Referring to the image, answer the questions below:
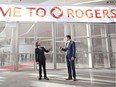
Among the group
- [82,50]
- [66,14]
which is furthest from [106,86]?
[82,50]

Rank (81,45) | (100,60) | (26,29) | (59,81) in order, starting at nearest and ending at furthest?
(59,81) → (26,29) → (100,60) → (81,45)

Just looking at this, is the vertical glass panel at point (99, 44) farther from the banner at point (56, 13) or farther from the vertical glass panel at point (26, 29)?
the banner at point (56, 13)

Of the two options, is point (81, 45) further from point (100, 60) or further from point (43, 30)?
point (43, 30)

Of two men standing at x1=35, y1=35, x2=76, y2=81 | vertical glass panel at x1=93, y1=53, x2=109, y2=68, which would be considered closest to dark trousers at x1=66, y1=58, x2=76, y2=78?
two men standing at x1=35, y1=35, x2=76, y2=81

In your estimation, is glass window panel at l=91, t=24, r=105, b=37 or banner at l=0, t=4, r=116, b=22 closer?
banner at l=0, t=4, r=116, b=22

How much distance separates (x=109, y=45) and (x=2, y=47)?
6.65 meters

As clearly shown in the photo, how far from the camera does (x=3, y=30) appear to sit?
10.9 metres

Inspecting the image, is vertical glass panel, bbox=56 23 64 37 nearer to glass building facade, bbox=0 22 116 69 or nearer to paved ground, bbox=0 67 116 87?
glass building facade, bbox=0 22 116 69

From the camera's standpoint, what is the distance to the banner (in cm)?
504

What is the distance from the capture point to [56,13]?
5219 mm

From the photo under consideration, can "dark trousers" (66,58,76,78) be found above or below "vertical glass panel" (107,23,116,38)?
below

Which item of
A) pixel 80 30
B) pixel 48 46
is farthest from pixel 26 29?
pixel 80 30

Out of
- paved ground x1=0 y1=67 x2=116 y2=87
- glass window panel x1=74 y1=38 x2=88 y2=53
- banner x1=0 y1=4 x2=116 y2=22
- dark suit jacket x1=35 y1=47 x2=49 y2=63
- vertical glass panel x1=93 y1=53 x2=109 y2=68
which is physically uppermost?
banner x1=0 y1=4 x2=116 y2=22

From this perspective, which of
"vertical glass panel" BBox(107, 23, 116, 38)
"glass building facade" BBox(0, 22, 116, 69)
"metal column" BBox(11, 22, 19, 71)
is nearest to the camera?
"metal column" BBox(11, 22, 19, 71)
